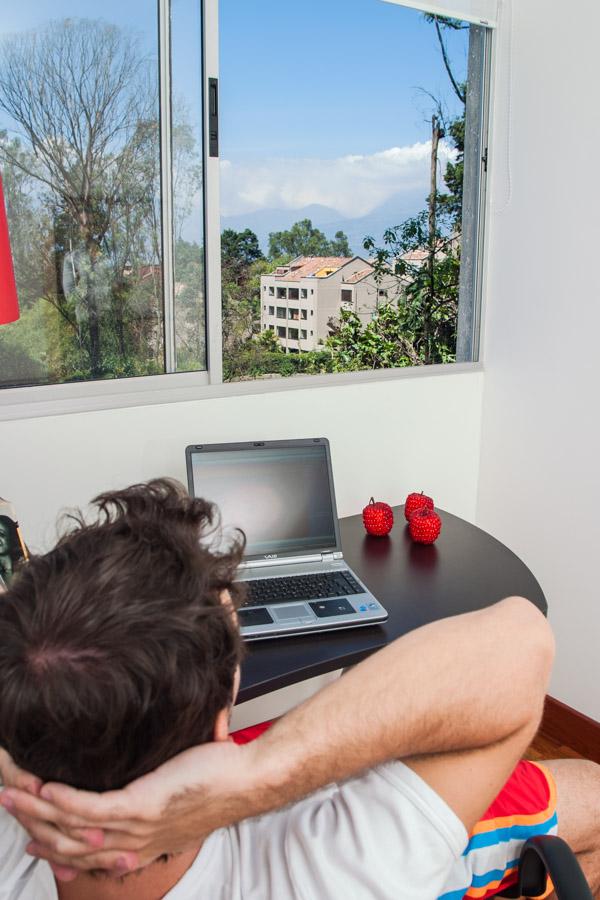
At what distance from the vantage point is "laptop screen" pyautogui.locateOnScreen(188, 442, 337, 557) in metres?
1.81

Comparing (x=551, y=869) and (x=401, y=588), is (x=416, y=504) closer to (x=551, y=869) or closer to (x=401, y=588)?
(x=401, y=588)

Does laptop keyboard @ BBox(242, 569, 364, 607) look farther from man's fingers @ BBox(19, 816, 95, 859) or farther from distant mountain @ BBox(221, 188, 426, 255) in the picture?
distant mountain @ BBox(221, 188, 426, 255)

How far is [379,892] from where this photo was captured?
0.70 meters

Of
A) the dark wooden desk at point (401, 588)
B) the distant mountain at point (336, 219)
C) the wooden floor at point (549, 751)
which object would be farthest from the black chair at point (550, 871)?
the distant mountain at point (336, 219)

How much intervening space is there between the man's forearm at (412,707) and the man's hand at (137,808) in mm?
27

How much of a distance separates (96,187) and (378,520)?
1123 millimetres

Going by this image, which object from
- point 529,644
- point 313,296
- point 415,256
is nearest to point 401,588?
point 529,644

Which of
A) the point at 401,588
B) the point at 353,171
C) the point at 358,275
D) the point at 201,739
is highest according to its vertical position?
the point at 353,171

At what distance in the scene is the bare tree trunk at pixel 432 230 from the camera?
2.53 metres

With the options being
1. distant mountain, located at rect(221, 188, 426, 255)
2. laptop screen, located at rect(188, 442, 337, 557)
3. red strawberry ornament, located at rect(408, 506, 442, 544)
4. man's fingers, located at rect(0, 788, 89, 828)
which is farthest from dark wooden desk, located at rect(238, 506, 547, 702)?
distant mountain, located at rect(221, 188, 426, 255)

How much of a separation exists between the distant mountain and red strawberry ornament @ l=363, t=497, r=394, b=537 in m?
0.84

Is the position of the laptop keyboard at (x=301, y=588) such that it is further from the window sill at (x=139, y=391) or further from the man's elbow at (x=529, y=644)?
the man's elbow at (x=529, y=644)

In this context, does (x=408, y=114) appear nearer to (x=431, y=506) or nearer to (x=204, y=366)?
(x=204, y=366)

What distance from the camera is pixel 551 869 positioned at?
1.00 meters
